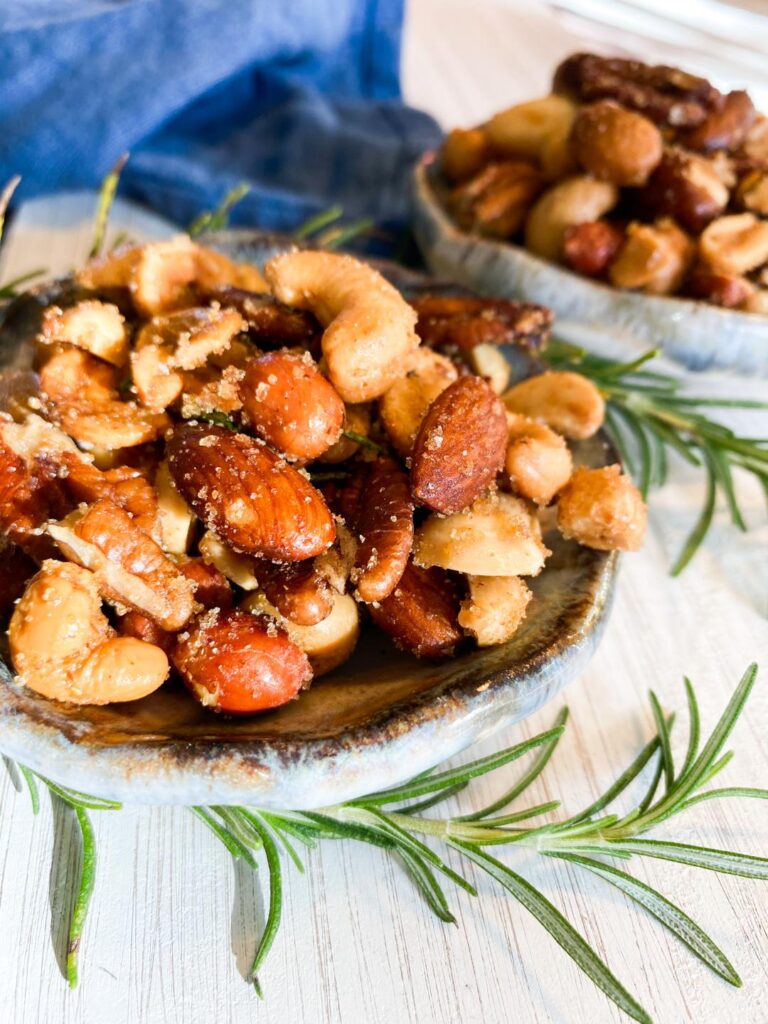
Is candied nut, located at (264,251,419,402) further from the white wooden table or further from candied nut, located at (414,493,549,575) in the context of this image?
the white wooden table

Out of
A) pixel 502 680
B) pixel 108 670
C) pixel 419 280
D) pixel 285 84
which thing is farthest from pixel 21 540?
pixel 285 84

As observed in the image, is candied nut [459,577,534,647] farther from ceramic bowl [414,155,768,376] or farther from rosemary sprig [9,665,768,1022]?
ceramic bowl [414,155,768,376]

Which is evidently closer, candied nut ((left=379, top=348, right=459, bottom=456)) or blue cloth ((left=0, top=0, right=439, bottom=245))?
candied nut ((left=379, top=348, right=459, bottom=456))

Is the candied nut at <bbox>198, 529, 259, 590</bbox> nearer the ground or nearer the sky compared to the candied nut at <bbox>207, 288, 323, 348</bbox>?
nearer the ground

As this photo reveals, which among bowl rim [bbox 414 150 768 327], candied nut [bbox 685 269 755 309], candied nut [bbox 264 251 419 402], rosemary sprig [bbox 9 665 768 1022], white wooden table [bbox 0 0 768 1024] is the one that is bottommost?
white wooden table [bbox 0 0 768 1024]

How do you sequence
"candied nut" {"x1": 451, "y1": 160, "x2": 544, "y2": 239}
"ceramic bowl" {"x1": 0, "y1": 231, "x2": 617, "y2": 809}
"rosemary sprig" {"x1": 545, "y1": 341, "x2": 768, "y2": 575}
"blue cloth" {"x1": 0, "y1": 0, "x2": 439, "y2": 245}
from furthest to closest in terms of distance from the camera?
"blue cloth" {"x1": 0, "y1": 0, "x2": 439, "y2": 245} < "candied nut" {"x1": 451, "y1": 160, "x2": 544, "y2": 239} < "rosemary sprig" {"x1": 545, "y1": 341, "x2": 768, "y2": 575} < "ceramic bowl" {"x1": 0, "y1": 231, "x2": 617, "y2": 809}

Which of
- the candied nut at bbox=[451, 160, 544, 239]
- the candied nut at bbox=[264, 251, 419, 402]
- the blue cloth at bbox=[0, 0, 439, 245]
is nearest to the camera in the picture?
the candied nut at bbox=[264, 251, 419, 402]

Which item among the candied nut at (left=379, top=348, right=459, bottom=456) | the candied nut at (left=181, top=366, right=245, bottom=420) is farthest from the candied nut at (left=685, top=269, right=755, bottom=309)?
the candied nut at (left=181, top=366, right=245, bottom=420)
